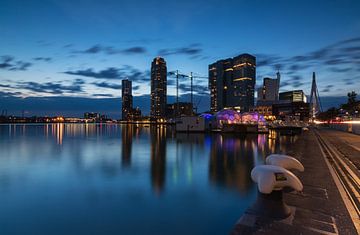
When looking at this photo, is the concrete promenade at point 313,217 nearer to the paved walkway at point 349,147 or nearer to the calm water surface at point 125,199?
the calm water surface at point 125,199

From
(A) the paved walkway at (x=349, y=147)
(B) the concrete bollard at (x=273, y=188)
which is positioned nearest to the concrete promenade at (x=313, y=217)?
(B) the concrete bollard at (x=273, y=188)

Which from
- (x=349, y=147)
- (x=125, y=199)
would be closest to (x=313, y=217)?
(x=125, y=199)

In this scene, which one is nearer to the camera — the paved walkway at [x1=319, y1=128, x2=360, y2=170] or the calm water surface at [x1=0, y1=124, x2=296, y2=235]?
the calm water surface at [x1=0, y1=124, x2=296, y2=235]

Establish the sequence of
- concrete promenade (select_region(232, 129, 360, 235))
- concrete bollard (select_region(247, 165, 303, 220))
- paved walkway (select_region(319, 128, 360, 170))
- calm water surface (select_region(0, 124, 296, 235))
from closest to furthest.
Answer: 1. concrete promenade (select_region(232, 129, 360, 235))
2. concrete bollard (select_region(247, 165, 303, 220))
3. calm water surface (select_region(0, 124, 296, 235))
4. paved walkway (select_region(319, 128, 360, 170))

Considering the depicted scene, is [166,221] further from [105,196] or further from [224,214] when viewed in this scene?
[105,196]

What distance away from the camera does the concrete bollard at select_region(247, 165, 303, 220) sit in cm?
594

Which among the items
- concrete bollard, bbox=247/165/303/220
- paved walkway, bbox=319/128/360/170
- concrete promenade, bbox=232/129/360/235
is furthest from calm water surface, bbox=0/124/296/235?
paved walkway, bbox=319/128/360/170

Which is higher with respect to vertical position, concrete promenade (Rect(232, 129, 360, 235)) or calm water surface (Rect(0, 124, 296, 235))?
concrete promenade (Rect(232, 129, 360, 235))

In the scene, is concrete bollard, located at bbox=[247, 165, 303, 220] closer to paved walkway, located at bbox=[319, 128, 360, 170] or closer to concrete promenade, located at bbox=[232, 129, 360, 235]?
concrete promenade, located at bbox=[232, 129, 360, 235]

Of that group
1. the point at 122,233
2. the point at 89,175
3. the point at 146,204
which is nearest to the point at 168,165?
the point at 89,175

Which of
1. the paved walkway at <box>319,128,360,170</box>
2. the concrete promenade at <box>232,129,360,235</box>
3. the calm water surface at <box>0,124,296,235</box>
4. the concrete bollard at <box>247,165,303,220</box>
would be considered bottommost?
the calm water surface at <box>0,124,296,235</box>

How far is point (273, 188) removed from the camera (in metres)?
6.00

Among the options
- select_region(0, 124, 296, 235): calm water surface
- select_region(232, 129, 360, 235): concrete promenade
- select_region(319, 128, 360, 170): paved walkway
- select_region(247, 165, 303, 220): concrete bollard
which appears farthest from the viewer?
select_region(319, 128, 360, 170): paved walkway

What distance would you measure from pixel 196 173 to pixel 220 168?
70.9 inches
